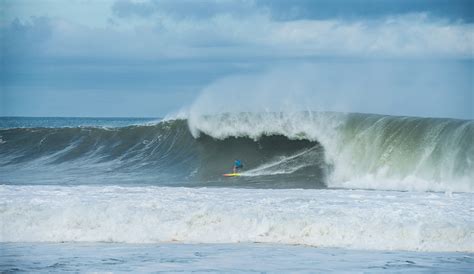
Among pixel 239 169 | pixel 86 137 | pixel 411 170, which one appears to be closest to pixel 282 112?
pixel 239 169

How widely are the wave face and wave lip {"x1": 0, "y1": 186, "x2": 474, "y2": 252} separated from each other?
444cm

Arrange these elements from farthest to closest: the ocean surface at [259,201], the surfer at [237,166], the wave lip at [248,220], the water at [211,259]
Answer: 1. the surfer at [237,166]
2. the wave lip at [248,220]
3. the ocean surface at [259,201]
4. the water at [211,259]

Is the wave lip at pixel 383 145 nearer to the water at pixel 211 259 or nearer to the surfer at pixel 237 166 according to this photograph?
the surfer at pixel 237 166

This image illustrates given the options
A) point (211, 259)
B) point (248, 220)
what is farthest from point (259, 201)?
point (211, 259)

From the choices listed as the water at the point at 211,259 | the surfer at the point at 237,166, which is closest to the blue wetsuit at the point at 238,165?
the surfer at the point at 237,166

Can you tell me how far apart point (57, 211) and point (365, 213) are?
4643mm

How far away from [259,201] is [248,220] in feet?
5.09

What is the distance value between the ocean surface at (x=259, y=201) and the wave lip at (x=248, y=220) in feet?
0.07

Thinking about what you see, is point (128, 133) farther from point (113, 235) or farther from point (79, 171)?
point (113, 235)

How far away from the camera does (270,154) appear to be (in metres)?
19.4

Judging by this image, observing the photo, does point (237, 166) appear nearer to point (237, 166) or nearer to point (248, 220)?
point (237, 166)

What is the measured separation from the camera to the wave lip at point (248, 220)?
9461 millimetres

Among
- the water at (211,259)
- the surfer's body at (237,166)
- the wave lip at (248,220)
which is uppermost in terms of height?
the surfer's body at (237,166)

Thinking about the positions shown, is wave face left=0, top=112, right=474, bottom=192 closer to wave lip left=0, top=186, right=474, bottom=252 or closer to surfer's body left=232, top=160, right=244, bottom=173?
surfer's body left=232, top=160, right=244, bottom=173
